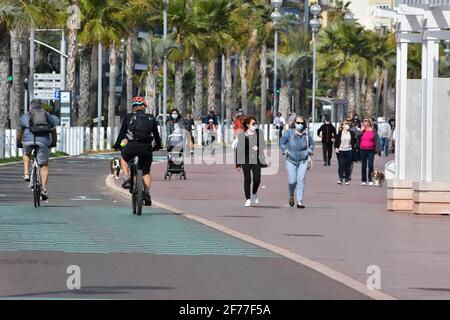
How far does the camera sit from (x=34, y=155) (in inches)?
1061

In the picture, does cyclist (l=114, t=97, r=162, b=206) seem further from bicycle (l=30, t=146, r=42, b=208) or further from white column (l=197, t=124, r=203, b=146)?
white column (l=197, t=124, r=203, b=146)

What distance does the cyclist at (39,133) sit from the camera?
2689 cm

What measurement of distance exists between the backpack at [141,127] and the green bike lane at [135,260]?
1.26 metres

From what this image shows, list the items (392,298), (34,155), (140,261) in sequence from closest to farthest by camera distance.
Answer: (392,298)
(140,261)
(34,155)

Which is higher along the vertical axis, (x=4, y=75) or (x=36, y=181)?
(x=4, y=75)

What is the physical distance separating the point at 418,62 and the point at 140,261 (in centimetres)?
10441

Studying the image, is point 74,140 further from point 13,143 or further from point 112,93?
point 112,93

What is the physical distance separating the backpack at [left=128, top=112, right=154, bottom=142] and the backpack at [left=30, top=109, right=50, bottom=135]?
7.74 ft

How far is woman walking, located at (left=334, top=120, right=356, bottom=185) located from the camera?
40.9 metres

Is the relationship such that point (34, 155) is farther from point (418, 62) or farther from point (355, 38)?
point (418, 62)

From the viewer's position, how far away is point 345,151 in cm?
4153

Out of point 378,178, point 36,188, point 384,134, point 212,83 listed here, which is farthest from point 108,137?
point 36,188

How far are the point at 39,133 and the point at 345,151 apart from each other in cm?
1593
